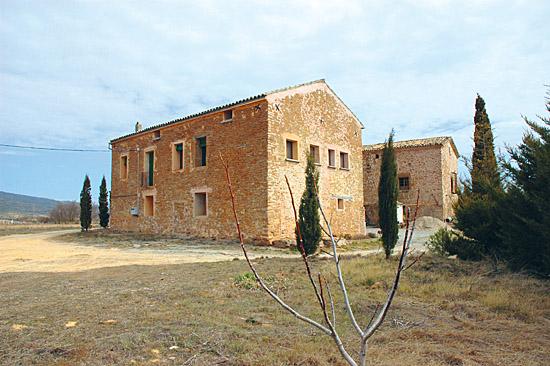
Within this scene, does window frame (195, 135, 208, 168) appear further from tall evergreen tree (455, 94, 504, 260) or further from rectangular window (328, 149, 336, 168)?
tall evergreen tree (455, 94, 504, 260)

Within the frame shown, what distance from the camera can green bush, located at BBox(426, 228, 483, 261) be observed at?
9.41 m

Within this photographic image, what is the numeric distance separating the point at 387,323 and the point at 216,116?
43.8 ft

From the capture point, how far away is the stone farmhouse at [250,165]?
1512 cm

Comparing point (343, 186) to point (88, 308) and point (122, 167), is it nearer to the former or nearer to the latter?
point (122, 167)

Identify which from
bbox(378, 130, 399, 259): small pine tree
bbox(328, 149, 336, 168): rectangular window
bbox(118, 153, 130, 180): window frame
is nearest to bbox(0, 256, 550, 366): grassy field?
bbox(378, 130, 399, 259): small pine tree

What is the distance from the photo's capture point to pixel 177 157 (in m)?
19.0

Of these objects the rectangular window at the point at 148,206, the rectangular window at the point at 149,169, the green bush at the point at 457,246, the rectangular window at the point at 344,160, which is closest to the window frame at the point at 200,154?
the rectangular window at the point at 149,169

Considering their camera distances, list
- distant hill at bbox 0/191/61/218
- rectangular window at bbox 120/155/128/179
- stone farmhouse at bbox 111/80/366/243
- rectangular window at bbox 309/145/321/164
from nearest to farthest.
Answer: stone farmhouse at bbox 111/80/366/243, rectangular window at bbox 309/145/321/164, rectangular window at bbox 120/155/128/179, distant hill at bbox 0/191/61/218

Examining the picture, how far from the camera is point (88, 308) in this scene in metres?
5.18

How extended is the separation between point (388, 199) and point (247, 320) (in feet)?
20.9

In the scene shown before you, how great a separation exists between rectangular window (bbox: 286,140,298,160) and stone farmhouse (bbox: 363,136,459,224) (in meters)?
11.3

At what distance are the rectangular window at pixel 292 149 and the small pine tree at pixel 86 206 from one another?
15050 mm

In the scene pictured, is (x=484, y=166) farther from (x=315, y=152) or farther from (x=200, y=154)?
(x=200, y=154)

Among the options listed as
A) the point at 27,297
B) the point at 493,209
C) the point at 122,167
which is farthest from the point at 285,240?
the point at 122,167
